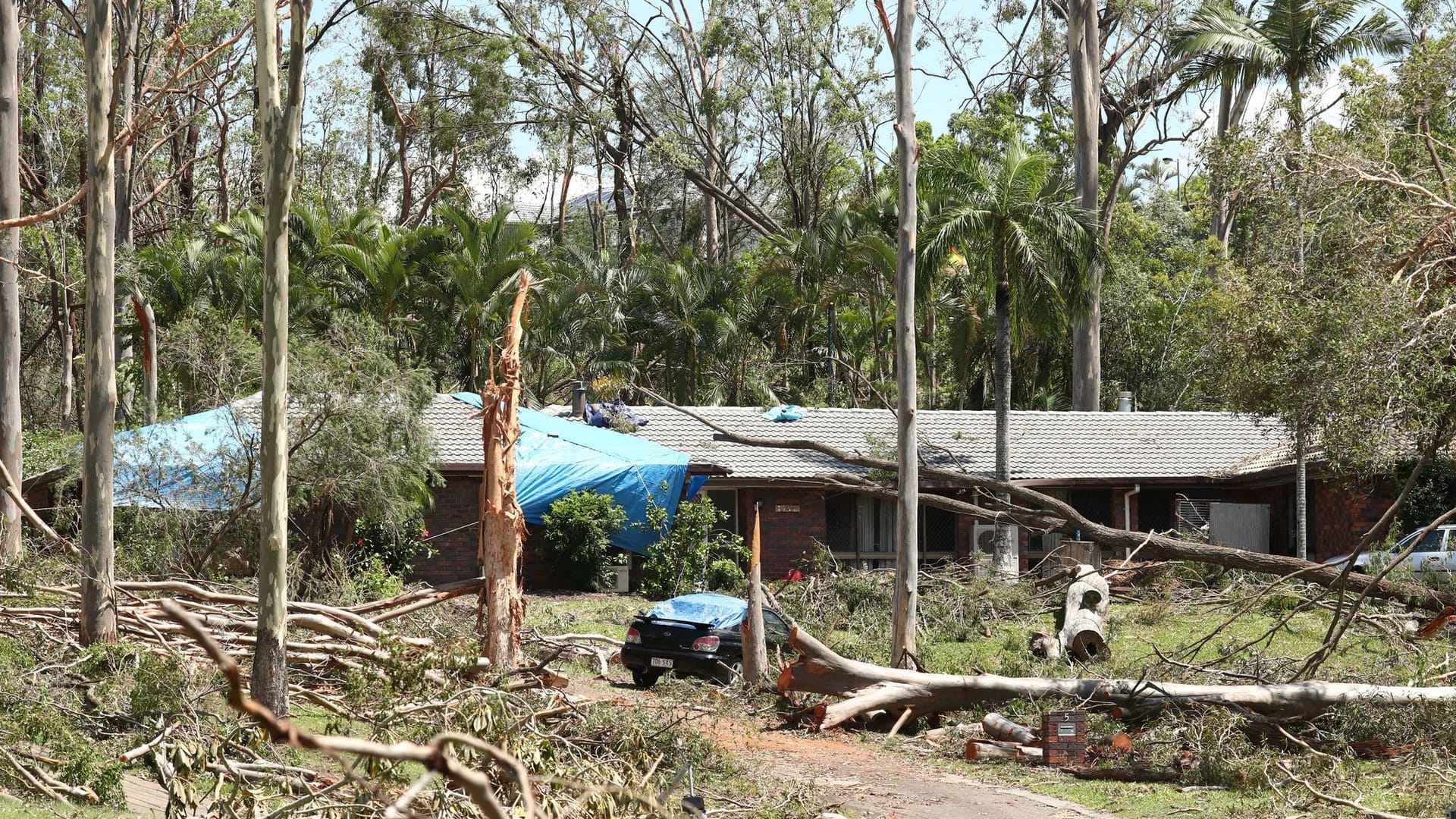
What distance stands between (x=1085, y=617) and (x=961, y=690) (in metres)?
4.04

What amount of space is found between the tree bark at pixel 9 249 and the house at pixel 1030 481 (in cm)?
1261

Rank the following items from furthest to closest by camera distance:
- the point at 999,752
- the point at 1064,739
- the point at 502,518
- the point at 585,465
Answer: the point at 585,465 → the point at 502,518 → the point at 999,752 → the point at 1064,739

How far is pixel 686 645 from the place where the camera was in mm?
15211

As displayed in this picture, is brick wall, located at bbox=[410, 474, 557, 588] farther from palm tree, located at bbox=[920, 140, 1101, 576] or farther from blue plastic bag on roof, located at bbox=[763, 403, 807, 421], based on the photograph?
palm tree, located at bbox=[920, 140, 1101, 576]

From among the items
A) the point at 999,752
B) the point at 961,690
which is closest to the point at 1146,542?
the point at 961,690

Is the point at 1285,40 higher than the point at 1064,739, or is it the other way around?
the point at 1285,40

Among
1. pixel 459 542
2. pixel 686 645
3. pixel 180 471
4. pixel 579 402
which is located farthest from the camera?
pixel 579 402

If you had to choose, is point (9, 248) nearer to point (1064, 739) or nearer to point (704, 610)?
point (704, 610)

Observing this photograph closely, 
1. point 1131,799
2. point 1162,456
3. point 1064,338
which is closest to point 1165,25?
point 1064,338

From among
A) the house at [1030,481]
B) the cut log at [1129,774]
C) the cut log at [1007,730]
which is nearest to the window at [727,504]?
the house at [1030,481]

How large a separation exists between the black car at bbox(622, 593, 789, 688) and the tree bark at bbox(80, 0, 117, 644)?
596cm

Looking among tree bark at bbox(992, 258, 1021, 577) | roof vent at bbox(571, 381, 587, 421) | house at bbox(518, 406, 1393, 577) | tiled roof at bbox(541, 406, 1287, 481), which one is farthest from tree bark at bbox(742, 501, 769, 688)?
roof vent at bbox(571, 381, 587, 421)

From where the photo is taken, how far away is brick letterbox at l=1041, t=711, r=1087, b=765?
37.6 feet

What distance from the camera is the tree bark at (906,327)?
51.5 ft
